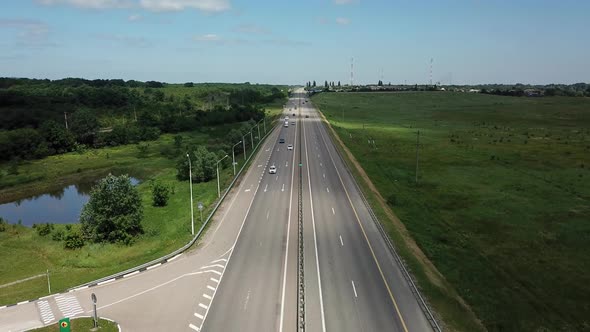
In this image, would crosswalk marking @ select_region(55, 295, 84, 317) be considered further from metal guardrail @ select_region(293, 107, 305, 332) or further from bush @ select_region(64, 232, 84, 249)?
metal guardrail @ select_region(293, 107, 305, 332)

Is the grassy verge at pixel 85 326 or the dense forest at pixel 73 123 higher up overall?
the dense forest at pixel 73 123

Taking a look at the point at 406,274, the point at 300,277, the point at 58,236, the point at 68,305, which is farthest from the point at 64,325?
the point at 58,236

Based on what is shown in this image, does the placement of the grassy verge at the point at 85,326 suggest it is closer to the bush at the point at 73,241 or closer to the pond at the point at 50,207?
the bush at the point at 73,241

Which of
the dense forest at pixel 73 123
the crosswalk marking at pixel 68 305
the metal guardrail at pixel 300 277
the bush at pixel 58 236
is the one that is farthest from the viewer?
the dense forest at pixel 73 123

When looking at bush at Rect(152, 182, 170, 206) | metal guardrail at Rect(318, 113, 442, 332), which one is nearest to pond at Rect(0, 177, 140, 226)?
bush at Rect(152, 182, 170, 206)

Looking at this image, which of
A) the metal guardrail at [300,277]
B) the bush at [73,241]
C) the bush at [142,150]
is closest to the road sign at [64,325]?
the metal guardrail at [300,277]
